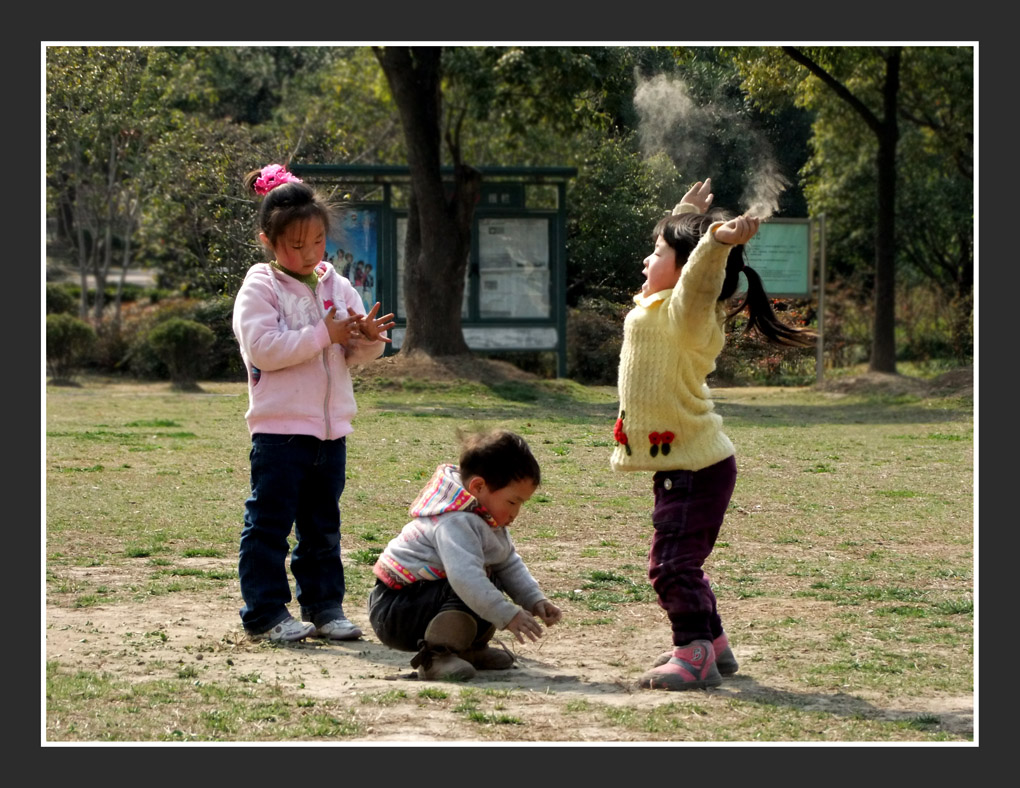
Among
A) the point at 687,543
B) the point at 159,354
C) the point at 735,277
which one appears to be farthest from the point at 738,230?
the point at 159,354

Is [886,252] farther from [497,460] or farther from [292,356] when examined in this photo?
[497,460]

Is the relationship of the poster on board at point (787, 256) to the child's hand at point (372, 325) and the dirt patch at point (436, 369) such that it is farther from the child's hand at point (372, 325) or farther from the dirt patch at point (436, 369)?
the child's hand at point (372, 325)

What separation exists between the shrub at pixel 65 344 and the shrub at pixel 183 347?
120cm

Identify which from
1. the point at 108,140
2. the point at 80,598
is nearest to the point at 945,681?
the point at 80,598

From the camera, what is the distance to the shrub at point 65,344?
19.4 metres

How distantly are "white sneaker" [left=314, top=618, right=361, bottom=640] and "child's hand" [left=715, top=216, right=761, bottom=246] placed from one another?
2041mm

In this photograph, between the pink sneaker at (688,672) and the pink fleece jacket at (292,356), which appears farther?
the pink fleece jacket at (292,356)

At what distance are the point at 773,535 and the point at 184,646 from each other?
11.8 ft

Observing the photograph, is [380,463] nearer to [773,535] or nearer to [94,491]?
[94,491]

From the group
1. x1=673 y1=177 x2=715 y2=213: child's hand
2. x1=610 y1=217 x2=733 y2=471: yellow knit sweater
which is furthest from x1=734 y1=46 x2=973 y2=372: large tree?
x1=610 y1=217 x2=733 y2=471: yellow knit sweater

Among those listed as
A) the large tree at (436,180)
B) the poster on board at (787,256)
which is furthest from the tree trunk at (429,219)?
the poster on board at (787,256)

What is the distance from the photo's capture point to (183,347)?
18812 millimetres

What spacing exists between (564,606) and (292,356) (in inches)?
61.5

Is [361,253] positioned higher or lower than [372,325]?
higher
